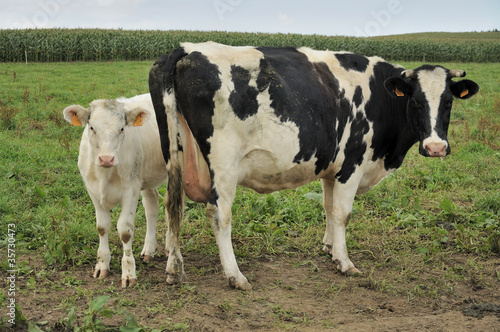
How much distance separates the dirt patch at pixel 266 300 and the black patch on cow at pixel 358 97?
195 centimetres

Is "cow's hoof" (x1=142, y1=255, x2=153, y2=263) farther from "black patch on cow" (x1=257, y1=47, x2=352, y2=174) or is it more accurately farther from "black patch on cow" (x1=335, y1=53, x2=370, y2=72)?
"black patch on cow" (x1=335, y1=53, x2=370, y2=72)

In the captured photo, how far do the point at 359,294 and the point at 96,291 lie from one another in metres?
2.69

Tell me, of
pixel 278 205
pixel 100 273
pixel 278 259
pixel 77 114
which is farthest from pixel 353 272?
pixel 77 114

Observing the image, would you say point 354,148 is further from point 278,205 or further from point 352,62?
point 278,205

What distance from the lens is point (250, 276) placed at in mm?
5668

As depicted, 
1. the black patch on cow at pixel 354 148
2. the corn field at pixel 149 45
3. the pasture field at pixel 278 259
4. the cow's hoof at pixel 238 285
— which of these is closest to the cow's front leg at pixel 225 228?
the cow's hoof at pixel 238 285

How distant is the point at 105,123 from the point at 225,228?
1.61 m

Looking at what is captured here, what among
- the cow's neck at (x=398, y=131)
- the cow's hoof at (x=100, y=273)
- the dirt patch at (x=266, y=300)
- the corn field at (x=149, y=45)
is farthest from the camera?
the corn field at (x=149, y=45)

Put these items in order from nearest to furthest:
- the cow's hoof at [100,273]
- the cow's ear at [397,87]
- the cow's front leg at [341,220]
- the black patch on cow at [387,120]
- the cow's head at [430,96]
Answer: the cow's hoof at [100,273] → the cow's head at [430,96] → the cow's ear at [397,87] → the cow's front leg at [341,220] → the black patch on cow at [387,120]

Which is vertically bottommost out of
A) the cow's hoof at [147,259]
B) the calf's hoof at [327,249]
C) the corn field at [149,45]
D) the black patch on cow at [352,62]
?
the cow's hoof at [147,259]

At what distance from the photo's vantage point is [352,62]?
20.1 ft

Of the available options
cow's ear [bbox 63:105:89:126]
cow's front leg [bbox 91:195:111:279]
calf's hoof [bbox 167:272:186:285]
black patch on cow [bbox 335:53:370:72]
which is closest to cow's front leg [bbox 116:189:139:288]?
cow's front leg [bbox 91:195:111:279]

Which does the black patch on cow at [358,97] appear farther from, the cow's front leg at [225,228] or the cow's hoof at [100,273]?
the cow's hoof at [100,273]

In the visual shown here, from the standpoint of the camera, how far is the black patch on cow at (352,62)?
6.05 m
